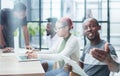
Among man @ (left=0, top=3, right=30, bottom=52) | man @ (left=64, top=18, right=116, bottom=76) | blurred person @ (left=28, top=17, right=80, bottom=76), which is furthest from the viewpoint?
man @ (left=0, top=3, right=30, bottom=52)

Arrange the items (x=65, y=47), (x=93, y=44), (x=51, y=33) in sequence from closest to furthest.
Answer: (x=93, y=44), (x=65, y=47), (x=51, y=33)

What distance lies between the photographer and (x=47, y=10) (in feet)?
14.7

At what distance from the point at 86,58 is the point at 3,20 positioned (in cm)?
141

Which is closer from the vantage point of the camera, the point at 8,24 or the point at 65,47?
the point at 65,47

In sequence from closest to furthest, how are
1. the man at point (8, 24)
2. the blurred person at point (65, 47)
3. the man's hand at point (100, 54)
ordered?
1. the man's hand at point (100, 54)
2. the blurred person at point (65, 47)
3. the man at point (8, 24)

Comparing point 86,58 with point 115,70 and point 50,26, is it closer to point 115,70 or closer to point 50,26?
point 115,70

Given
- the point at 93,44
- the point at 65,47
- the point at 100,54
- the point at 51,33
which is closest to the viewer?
the point at 100,54

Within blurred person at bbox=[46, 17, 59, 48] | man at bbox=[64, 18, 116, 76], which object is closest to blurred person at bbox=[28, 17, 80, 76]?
man at bbox=[64, 18, 116, 76]

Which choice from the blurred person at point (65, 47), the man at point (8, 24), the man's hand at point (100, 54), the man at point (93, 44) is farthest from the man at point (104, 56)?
the man at point (8, 24)

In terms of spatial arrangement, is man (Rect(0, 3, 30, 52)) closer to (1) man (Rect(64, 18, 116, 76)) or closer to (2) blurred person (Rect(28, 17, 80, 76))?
(2) blurred person (Rect(28, 17, 80, 76))

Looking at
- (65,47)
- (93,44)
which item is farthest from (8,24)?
(93,44)

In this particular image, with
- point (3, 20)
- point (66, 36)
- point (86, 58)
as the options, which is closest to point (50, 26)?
point (3, 20)

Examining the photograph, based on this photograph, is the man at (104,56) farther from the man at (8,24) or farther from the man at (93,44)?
the man at (8,24)

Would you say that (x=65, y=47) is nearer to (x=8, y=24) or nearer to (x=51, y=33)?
(x=51, y=33)
